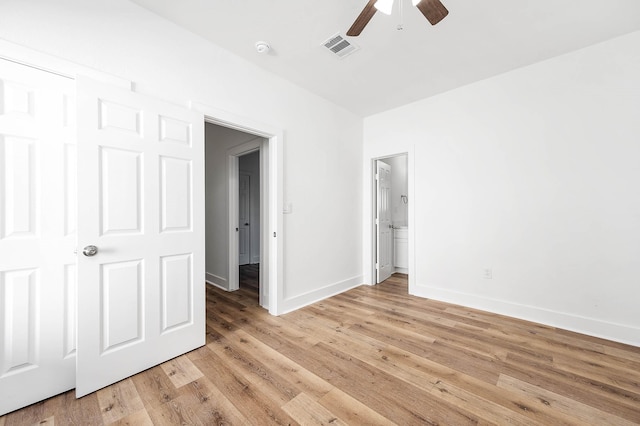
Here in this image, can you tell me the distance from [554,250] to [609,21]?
6.89 ft

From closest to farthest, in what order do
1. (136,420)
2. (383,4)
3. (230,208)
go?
(136,420) < (383,4) < (230,208)

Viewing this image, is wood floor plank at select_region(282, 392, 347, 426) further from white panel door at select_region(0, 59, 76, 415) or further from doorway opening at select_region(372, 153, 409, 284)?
doorway opening at select_region(372, 153, 409, 284)

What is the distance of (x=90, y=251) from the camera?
5.33 ft

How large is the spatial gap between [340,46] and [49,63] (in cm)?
220

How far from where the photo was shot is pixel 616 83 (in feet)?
7.72

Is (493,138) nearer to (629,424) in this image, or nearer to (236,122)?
(629,424)

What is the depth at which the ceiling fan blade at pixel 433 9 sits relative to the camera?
147 centimetres

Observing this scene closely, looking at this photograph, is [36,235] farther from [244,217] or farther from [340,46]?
[244,217]

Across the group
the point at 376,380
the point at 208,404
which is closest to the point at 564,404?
the point at 376,380

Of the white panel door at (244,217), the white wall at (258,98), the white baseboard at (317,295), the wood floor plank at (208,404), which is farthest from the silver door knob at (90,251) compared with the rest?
the white panel door at (244,217)

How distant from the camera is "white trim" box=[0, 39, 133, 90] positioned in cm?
146

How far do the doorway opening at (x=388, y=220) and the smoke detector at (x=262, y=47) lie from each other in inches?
92.2

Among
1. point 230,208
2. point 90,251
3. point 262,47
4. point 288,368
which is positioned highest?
point 262,47

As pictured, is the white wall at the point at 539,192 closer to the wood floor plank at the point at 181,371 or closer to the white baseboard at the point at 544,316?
the white baseboard at the point at 544,316
